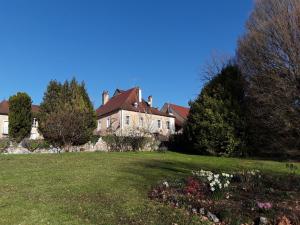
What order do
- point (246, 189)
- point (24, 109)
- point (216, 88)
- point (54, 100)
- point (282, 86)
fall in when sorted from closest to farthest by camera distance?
point (246, 189) → point (282, 86) → point (216, 88) → point (54, 100) → point (24, 109)

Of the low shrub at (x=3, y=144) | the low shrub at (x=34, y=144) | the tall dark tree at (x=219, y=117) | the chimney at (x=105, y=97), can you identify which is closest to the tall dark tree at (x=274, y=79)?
the tall dark tree at (x=219, y=117)

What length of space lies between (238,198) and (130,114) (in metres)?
39.5

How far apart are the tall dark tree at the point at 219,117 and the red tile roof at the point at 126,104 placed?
55.8 feet

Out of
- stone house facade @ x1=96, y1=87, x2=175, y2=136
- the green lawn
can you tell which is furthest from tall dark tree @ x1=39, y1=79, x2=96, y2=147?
the green lawn

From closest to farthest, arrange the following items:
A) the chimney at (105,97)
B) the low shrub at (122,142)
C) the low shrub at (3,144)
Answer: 1. the low shrub at (3,144)
2. the low shrub at (122,142)
3. the chimney at (105,97)

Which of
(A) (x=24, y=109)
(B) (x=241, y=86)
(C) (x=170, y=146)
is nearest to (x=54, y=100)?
(A) (x=24, y=109)

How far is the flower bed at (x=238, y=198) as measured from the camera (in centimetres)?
591

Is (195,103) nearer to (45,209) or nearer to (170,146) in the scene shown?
(170,146)

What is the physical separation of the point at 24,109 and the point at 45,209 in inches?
1197

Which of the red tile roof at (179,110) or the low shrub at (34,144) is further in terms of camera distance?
the red tile roof at (179,110)

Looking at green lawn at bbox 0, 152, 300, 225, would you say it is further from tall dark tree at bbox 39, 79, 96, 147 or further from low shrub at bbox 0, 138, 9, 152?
low shrub at bbox 0, 138, 9, 152

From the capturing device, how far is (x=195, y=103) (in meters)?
29.2

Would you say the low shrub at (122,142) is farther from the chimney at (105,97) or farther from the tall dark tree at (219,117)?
the chimney at (105,97)

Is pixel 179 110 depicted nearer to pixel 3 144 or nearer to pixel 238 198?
pixel 3 144
